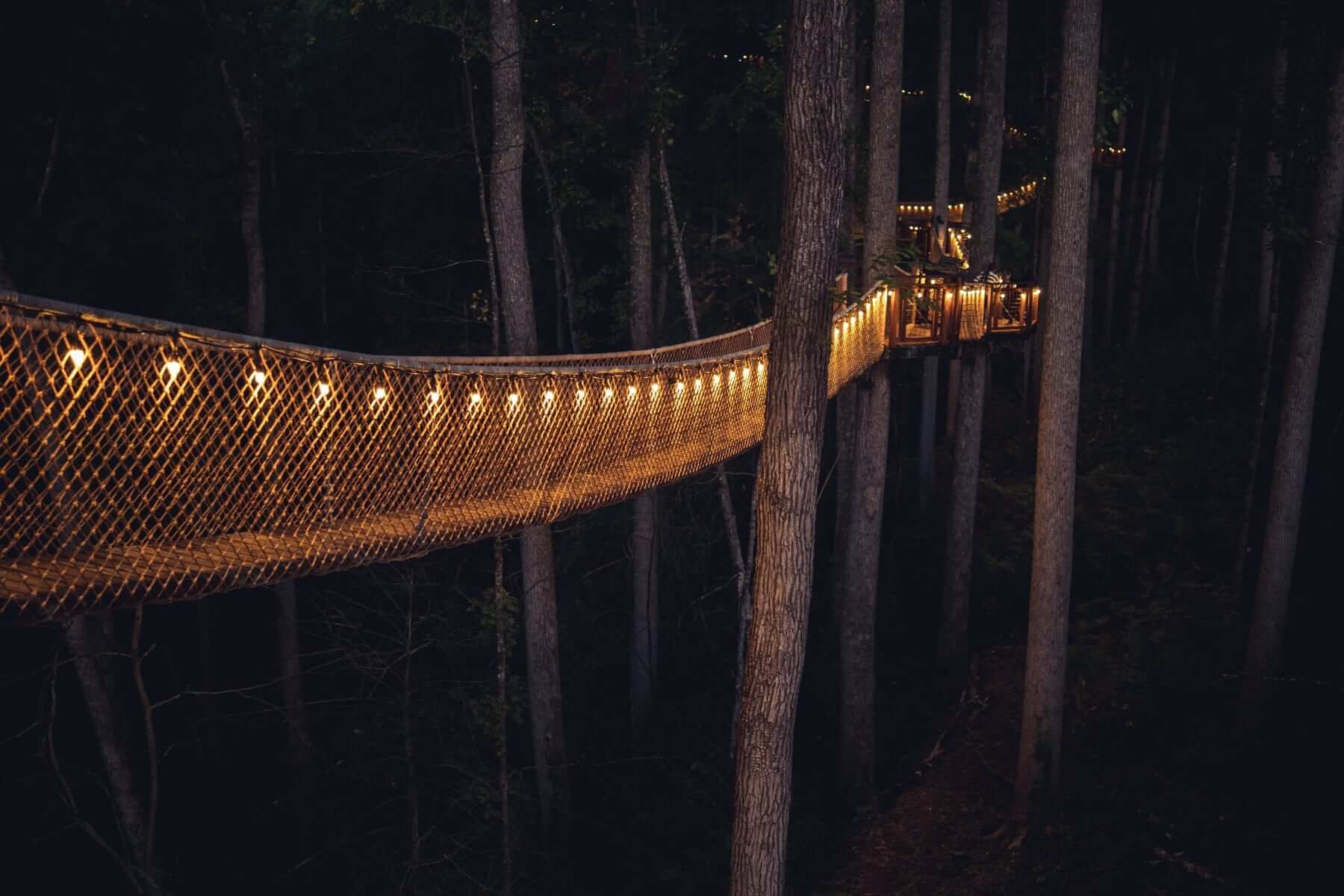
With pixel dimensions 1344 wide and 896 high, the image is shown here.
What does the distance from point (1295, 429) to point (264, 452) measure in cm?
688

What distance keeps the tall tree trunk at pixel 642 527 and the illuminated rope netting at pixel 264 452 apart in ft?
12.6

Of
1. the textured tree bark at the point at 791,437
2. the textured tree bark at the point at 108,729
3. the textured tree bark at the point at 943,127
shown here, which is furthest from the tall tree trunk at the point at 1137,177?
the textured tree bark at the point at 108,729

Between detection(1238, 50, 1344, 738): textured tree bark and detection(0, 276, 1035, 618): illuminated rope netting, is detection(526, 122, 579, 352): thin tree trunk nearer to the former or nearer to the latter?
detection(0, 276, 1035, 618): illuminated rope netting

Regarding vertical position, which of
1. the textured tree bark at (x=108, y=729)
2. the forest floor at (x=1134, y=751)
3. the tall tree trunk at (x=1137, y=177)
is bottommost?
the forest floor at (x=1134, y=751)

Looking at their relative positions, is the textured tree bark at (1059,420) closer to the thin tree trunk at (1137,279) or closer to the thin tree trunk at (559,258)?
the thin tree trunk at (559,258)

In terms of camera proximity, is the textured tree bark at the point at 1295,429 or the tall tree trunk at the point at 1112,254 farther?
the tall tree trunk at the point at 1112,254

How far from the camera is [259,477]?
3.63 meters

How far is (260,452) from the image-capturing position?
3.60m

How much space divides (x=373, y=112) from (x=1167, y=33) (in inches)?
440

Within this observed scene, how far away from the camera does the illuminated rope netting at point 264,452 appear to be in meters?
3.04

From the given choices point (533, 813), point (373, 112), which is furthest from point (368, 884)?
point (373, 112)

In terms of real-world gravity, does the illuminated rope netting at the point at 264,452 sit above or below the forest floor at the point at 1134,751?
above

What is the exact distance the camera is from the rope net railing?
3.03 m

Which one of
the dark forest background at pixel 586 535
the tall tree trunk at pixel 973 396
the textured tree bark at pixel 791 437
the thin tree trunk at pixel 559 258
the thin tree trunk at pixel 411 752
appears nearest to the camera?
the textured tree bark at pixel 791 437
